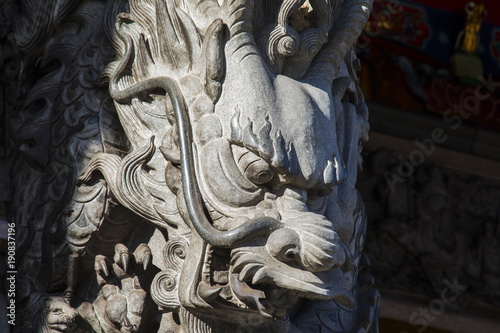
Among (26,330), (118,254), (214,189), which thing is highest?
(214,189)

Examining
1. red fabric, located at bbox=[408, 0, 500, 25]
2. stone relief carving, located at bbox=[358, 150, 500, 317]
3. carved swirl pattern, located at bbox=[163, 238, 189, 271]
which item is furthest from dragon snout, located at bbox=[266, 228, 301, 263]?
red fabric, located at bbox=[408, 0, 500, 25]

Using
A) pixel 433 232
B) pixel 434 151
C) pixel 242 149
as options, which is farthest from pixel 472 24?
pixel 242 149

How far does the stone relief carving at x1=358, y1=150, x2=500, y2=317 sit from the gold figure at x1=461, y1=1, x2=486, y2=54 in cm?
32

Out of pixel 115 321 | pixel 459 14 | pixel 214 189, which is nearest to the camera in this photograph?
pixel 214 189

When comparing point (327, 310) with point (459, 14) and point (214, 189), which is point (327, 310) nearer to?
point (214, 189)

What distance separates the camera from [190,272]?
1444mm

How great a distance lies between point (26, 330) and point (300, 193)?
54cm

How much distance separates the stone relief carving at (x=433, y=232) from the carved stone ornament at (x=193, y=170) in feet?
2.42

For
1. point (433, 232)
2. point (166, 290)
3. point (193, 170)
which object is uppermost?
point (193, 170)

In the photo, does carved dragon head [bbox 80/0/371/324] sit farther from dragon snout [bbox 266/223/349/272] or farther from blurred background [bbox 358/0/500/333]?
blurred background [bbox 358/0/500/333]

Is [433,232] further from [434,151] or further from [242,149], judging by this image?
[242,149]

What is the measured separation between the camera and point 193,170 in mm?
1466

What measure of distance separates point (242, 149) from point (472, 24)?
133 centimetres

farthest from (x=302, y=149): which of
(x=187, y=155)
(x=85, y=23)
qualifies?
(x=85, y=23)
